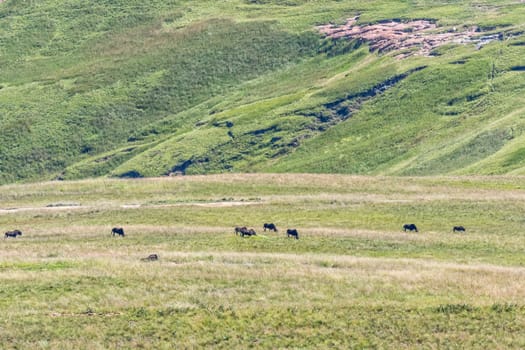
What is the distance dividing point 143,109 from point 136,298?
148 metres

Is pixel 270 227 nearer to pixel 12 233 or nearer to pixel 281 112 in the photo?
pixel 12 233

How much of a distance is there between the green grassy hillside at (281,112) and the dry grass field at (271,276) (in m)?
54.6

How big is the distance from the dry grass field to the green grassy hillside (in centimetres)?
5462

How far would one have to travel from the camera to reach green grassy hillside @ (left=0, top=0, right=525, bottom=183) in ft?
463

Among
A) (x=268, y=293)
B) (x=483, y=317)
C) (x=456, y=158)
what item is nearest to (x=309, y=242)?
(x=268, y=293)

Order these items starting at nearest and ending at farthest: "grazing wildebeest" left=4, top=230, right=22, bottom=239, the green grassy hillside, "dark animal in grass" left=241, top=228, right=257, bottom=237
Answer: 1. "dark animal in grass" left=241, top=228, right=257, bottom=237
2. "grazing wildebeest" left=4, top=230, right=22, bottom=239
3. the green grassy hillside

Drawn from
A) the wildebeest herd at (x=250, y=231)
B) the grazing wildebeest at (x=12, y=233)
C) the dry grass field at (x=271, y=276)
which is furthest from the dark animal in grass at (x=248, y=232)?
the grazing wildebeest at (x=12, y=233)

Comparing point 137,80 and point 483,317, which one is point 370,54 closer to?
point 137,80

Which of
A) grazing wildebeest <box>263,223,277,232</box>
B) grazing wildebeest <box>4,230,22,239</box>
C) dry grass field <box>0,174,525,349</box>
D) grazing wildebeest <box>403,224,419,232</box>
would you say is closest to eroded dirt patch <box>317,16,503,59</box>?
dry grass field <box>0,174,525,349</box>

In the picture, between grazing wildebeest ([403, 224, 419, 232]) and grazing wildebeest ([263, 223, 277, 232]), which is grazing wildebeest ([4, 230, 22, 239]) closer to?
grazing wildebeest ([263, 223, 277, 232])

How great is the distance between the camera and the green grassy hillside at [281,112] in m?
141

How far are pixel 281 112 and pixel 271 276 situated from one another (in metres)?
126

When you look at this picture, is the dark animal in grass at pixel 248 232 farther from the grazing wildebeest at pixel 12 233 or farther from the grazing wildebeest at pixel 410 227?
the grazing wildebeest at pixel 12 233

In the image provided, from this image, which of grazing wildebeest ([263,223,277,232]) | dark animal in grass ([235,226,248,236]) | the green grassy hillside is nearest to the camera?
dark animal in grass ([235,226,248,236])
